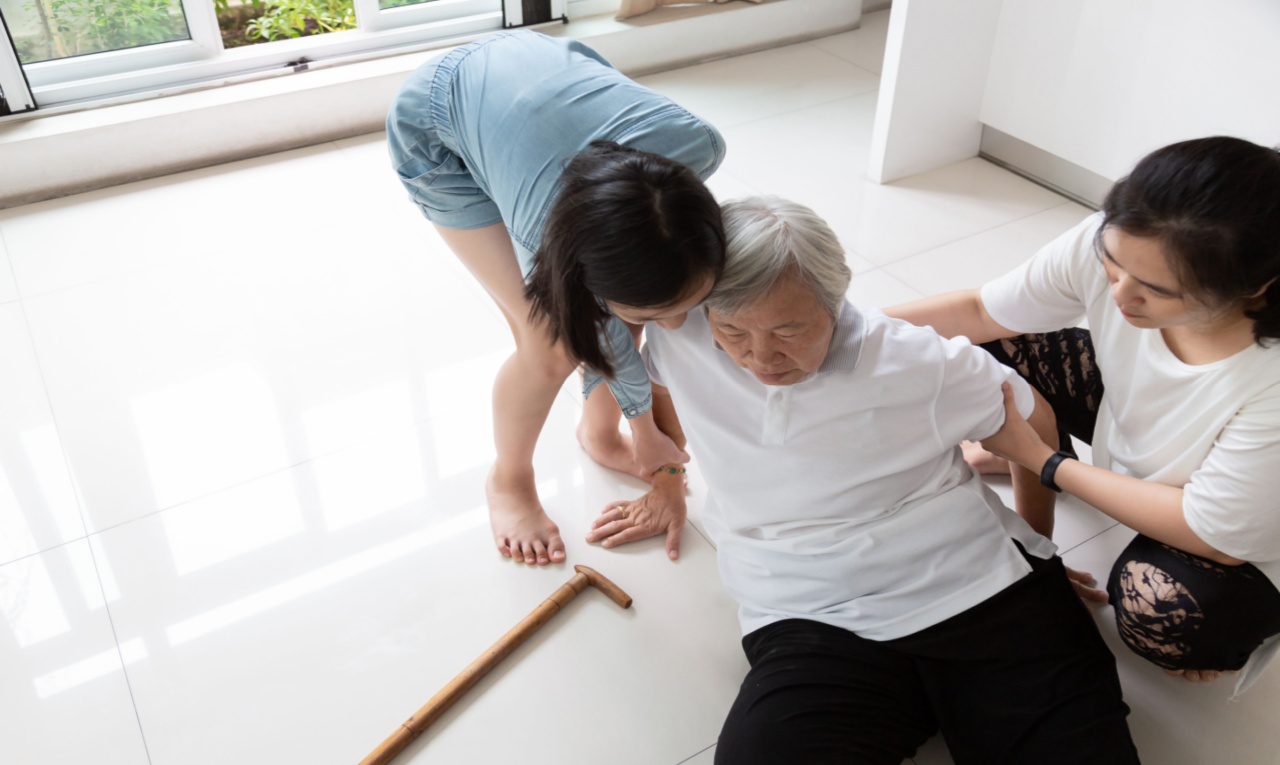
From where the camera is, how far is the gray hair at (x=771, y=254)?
1188 millimetres

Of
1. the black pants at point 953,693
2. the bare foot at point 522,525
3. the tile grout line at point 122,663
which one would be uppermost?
the black pants at point 953,693

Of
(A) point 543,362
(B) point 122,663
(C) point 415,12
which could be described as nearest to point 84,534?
(B) point 122,663

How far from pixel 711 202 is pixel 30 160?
2383mm

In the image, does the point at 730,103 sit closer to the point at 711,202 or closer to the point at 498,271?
the point at 498,271

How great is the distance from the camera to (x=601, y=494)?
1.88 m

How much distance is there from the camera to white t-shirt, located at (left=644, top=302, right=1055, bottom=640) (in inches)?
51.8

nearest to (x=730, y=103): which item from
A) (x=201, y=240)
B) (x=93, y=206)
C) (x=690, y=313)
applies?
(x=201, y=240)

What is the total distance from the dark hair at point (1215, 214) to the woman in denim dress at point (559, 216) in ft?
1.66

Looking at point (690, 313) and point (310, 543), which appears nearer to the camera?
point (690, 313)

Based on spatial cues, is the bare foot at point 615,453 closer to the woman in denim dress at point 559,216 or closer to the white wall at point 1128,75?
the woman in denim dress at point 559,216

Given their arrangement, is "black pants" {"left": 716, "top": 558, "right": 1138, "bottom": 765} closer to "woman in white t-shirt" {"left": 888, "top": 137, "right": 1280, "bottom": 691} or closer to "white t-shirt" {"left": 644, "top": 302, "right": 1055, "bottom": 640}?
"white t-shirt" {"left": 644, "top": 302, "right": 1055, "bottom": 640}

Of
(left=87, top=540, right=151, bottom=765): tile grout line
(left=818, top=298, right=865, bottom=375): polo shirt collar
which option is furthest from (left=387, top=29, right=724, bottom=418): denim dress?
(left=87, top=540, right=151, bottom=765): tile grout line

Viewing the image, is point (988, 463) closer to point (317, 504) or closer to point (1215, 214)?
point (1215, 214)

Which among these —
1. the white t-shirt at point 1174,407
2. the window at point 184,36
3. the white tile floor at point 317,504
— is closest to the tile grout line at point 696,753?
the white tile floor at point 317,504
